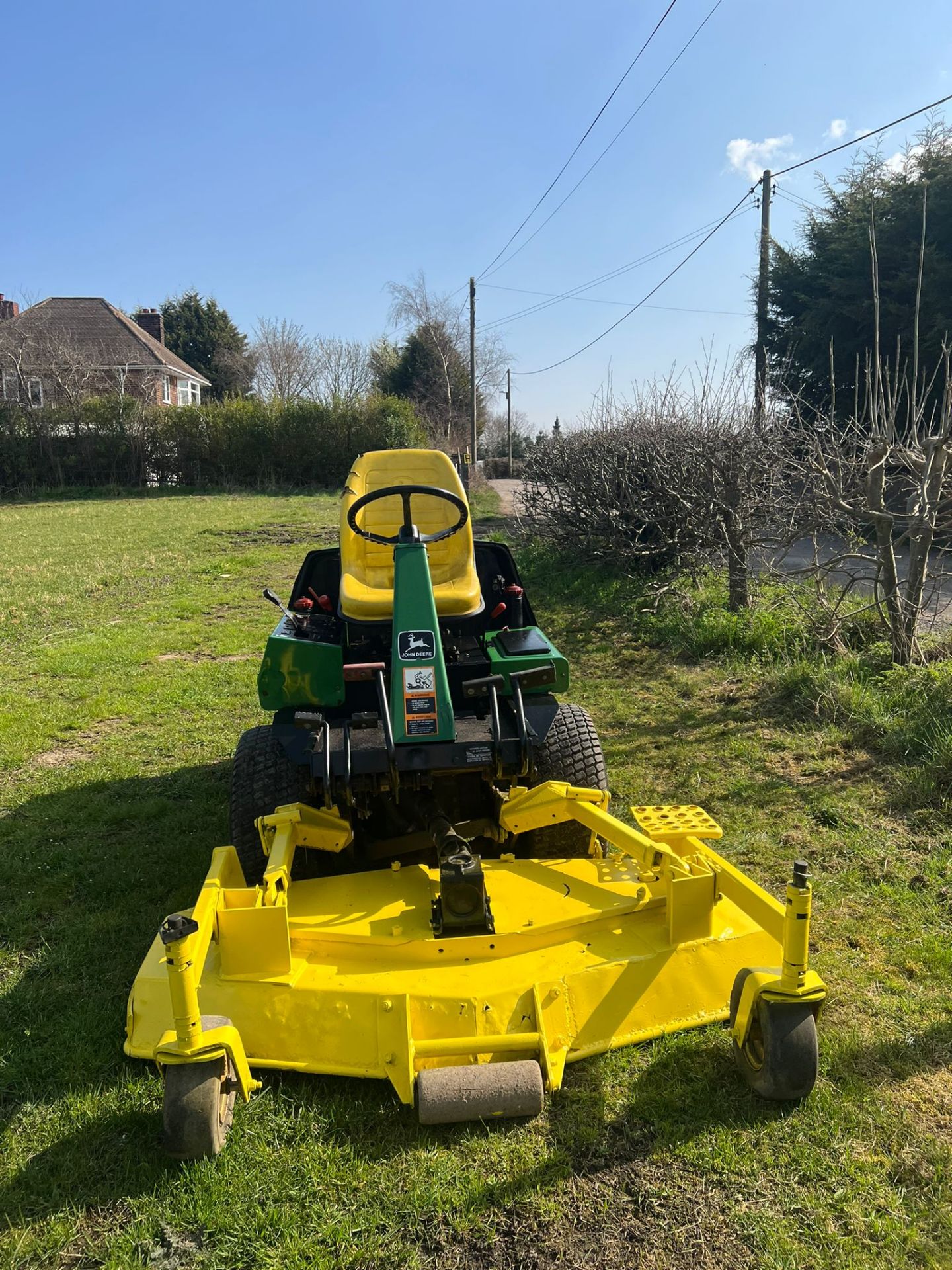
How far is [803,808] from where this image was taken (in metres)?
4.23

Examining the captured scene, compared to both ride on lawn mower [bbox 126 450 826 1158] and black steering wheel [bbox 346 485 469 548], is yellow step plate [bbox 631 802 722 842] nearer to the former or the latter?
ride on lawn mower [bbox 126 450 826 1158]

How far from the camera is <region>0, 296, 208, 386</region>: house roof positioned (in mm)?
35531

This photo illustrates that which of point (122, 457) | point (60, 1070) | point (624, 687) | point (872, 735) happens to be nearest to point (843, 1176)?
point (60, 1070)

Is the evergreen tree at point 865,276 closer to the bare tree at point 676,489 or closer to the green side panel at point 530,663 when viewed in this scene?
the bare tree at point 676,489

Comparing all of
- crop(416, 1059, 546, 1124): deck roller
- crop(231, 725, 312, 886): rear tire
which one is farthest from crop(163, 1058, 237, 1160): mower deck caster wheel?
crop(231, 725, 312, 886): rear tire

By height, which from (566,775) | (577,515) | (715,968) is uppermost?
(577,515)

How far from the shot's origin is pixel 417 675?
2.95 metres

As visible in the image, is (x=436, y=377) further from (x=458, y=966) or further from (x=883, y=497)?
(x=458, y=966)

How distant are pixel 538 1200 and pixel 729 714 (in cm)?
401

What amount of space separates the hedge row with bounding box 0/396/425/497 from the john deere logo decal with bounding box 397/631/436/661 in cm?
2390

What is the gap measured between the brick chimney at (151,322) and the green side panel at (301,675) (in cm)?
4322

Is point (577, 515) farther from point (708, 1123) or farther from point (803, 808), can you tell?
point (708, 1123)

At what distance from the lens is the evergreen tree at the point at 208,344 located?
49.1 meters

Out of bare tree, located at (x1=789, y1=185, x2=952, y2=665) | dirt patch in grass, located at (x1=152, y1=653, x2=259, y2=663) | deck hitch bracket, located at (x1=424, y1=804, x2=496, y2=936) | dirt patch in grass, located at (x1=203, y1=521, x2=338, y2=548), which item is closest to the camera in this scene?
deck hitch bracket, located at (x1=424, y1=804, x2=496, y2=936)
